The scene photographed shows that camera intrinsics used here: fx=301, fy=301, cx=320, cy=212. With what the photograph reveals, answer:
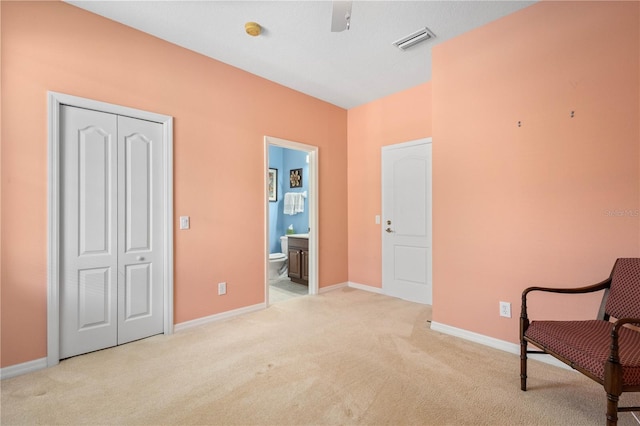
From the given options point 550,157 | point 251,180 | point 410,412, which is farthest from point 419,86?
point 410,412

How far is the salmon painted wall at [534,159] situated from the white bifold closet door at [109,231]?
2.70 metres

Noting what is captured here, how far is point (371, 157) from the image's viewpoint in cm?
437

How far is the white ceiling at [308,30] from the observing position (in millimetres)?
Result: 2359

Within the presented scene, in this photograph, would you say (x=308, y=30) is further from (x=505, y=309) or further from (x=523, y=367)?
(x=523, y=367)

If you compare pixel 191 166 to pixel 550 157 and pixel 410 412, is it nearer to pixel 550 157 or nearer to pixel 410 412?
pixel 410 412

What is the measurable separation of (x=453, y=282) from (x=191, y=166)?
9.14 feet

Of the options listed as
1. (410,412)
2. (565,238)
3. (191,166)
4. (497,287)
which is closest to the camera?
(410,412)

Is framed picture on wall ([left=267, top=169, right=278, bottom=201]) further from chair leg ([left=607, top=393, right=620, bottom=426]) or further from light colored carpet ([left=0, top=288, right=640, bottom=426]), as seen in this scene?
chair leg ([left=607, top=393, right=620, bottom=426])

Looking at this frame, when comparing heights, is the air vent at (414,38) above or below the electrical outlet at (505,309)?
above

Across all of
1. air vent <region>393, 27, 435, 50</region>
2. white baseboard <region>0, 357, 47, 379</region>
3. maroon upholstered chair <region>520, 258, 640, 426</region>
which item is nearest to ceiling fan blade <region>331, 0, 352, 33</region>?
air vent <region>393, 27, 435, 50</region>

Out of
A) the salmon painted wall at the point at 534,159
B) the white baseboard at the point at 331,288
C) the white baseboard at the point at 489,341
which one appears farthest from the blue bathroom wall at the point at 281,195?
the white baseboard at the point at 489,341

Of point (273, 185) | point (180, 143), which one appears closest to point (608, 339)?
point (180, 143)

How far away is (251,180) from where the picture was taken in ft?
11.5

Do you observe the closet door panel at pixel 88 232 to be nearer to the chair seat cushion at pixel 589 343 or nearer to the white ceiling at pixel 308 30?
the white ceiling at pixel 308 30
